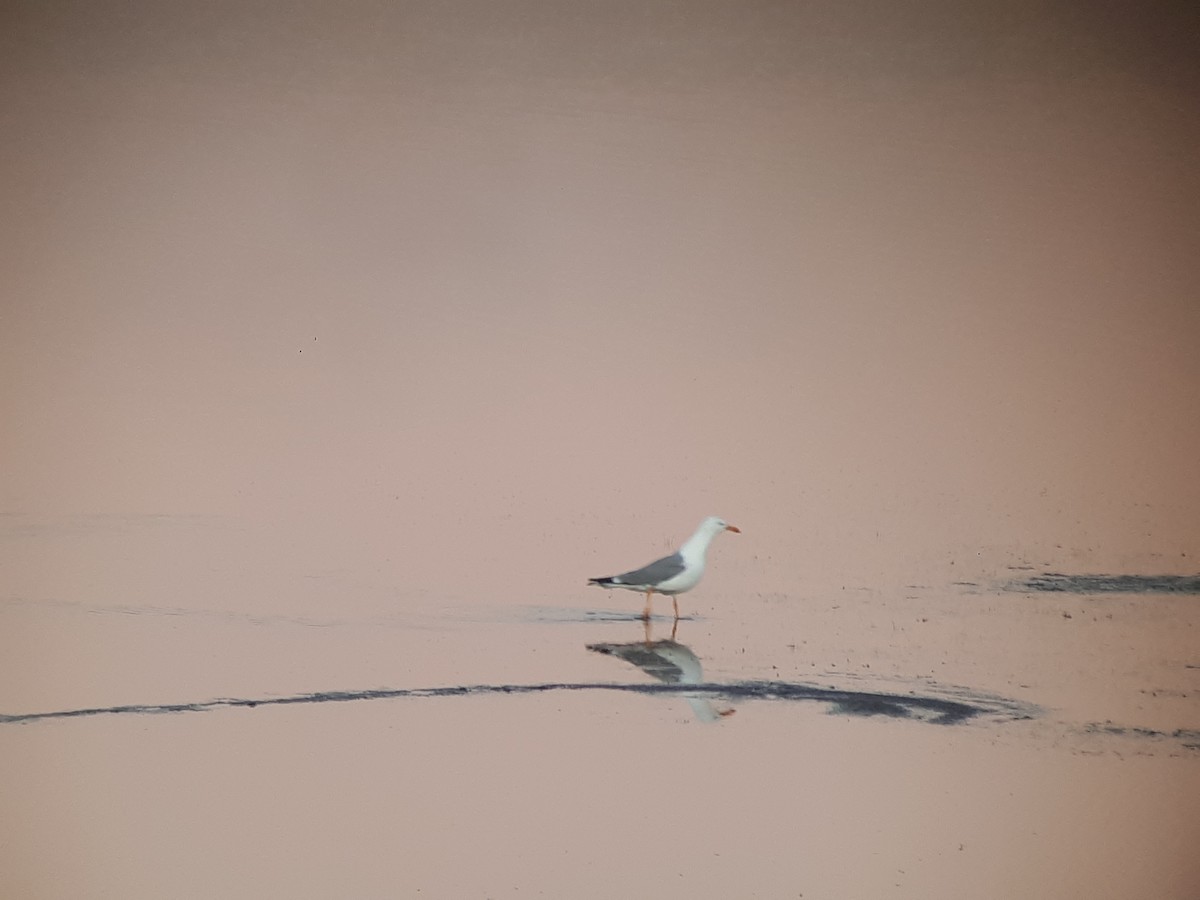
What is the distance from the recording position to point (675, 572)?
58.9 inches

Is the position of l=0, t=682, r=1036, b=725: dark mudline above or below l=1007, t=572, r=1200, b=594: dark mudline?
below

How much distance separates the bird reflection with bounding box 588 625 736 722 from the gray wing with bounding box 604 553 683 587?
0.28ft

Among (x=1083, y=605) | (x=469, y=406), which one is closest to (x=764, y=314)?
(x=469, y=406)

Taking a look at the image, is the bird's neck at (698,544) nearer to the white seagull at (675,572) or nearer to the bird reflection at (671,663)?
the white seagull at (675,572)

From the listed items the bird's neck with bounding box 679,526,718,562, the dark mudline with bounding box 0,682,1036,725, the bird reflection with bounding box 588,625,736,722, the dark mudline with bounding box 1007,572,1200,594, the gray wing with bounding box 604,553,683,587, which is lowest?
the dark mudline with bounding box 0,682,1036,725

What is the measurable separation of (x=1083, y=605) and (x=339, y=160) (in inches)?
57.0

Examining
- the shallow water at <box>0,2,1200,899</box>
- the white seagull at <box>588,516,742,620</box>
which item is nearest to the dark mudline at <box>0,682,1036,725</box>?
the shallow water at <box>0,2,1200,899</box>

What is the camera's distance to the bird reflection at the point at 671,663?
A: 1.48 m

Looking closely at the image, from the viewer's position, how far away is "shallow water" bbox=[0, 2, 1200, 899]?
1479mm

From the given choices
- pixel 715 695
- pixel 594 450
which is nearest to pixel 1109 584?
pixel 715 695

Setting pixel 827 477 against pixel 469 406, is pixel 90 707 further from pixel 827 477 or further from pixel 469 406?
pixel 827 477

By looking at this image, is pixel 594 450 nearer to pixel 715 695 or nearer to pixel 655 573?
pixel 655 573

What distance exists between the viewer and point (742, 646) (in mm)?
1494

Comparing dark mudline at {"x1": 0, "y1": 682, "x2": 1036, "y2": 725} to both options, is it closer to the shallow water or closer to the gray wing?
the shallow water
